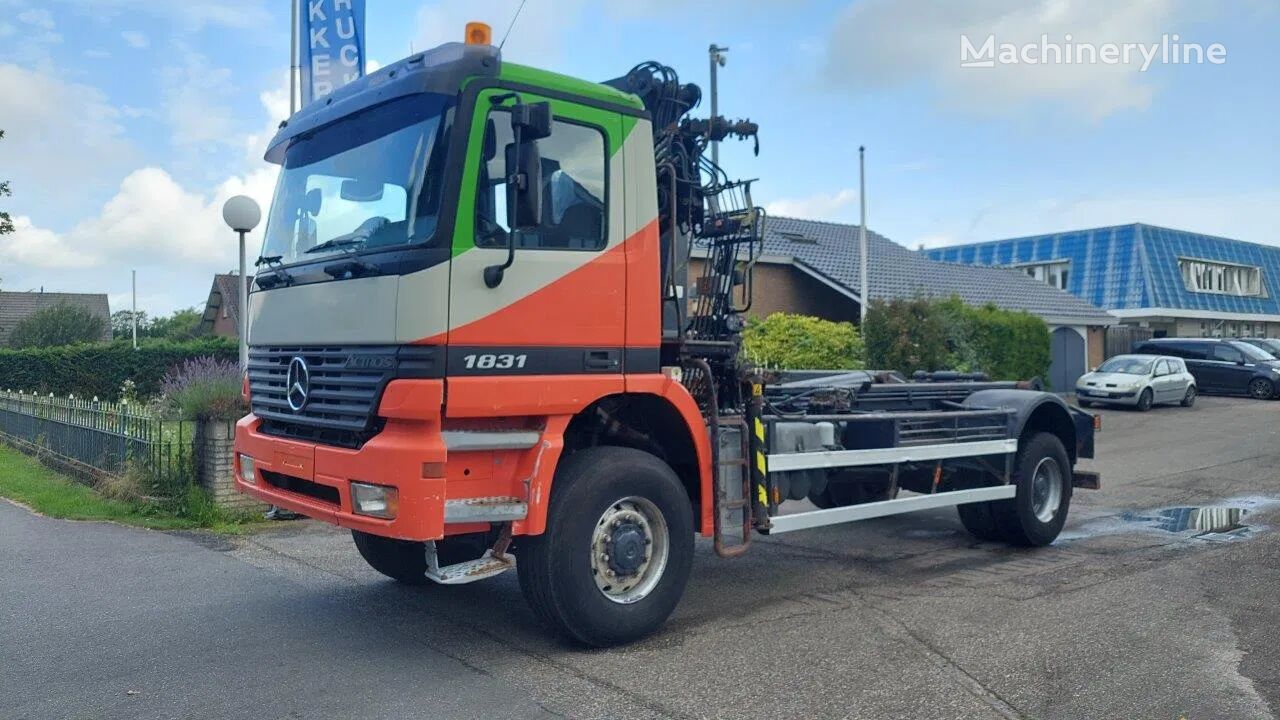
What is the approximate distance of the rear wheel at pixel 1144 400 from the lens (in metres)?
24.4

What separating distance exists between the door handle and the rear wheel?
22.2m

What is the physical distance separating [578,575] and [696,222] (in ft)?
9.36

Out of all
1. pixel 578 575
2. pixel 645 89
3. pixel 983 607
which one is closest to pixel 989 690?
pixel 983 607

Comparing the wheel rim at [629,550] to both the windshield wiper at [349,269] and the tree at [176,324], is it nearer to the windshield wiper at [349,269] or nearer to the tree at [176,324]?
the windshield wiper at [349,269]

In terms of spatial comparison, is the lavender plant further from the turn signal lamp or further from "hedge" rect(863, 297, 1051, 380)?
"hedge" rect(863, 297, 1051, 380)

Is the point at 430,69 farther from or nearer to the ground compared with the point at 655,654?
farther from the ground

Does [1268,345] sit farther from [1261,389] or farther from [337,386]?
[337,386]

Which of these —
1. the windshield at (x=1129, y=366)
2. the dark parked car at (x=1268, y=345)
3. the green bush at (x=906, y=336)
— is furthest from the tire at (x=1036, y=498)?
the dark parked car at (x=1268, y=345)

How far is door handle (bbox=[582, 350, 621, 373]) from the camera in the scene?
18.5 ft

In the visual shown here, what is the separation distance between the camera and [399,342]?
5043 millimetres

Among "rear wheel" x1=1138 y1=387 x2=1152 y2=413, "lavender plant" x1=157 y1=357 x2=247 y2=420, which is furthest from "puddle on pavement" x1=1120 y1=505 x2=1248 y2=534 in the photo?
"rear wheel" x1=1138 y1=387 x2=1152 y2=413

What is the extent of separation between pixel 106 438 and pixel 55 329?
1481 inches

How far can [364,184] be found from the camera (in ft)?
18.4

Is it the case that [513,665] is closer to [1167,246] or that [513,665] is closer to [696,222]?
[696,222]
